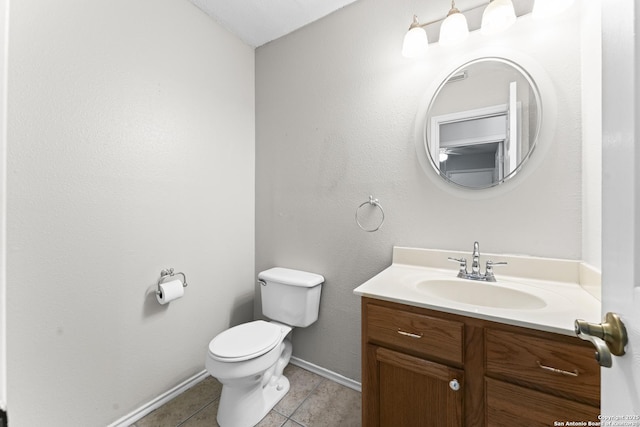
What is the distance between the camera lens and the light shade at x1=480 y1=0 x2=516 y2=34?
115cm

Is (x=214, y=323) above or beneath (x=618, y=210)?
beneath

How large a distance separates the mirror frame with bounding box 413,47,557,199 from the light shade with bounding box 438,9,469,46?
0.30 feet

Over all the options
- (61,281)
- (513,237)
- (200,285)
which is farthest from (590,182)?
(61,281)

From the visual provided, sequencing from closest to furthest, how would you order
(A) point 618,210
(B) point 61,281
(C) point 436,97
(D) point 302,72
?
(A) point 618,210, (B) point 61,281, (C) point 436,97, (D) point 302,72

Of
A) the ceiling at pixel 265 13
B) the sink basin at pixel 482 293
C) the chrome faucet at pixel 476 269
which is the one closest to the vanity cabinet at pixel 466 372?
the sink basin at pixel 482 293

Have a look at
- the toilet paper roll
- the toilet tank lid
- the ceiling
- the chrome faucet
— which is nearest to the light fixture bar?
the ceiling

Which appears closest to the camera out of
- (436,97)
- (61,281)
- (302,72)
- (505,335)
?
(505,335)

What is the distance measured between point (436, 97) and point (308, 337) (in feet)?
5.60

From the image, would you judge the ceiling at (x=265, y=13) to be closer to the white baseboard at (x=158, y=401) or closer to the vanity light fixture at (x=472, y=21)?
the vanity light fixture at (x=472, y=21)

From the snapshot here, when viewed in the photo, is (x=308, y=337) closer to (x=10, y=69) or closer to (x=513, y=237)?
(x=513, y=237)

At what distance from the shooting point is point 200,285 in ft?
5.57

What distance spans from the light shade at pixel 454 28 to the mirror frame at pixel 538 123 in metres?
0.09

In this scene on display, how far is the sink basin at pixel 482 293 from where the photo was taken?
107 cm

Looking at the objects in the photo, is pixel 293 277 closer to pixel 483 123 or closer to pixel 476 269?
pixel 476 269
